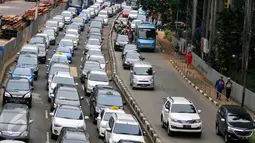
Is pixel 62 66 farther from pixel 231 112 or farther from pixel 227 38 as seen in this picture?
pixel 231 112

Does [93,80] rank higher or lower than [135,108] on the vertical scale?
higher

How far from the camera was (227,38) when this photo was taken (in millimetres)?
48156

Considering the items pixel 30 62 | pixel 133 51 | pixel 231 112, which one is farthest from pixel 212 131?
pixel 133 51

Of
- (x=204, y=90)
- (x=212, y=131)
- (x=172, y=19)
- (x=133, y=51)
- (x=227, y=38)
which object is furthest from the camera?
(x=172, y=19)

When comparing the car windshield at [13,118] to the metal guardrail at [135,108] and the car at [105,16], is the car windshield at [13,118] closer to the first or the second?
the metal guardrail at [135,108]

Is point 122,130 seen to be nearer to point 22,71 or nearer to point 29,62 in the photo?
point 22,71

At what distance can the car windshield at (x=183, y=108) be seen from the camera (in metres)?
30.3

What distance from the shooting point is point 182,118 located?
2955cm

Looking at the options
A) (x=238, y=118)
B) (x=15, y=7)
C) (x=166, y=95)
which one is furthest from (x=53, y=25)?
(x=238, y=118)

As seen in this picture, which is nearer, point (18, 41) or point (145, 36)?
point (18, 41)

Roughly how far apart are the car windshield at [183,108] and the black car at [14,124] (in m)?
6.71

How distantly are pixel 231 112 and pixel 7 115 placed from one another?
9.48m

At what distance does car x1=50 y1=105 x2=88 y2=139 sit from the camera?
28.0 m

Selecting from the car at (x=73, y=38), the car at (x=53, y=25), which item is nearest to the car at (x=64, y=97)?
the car at (x=73, y=38)
